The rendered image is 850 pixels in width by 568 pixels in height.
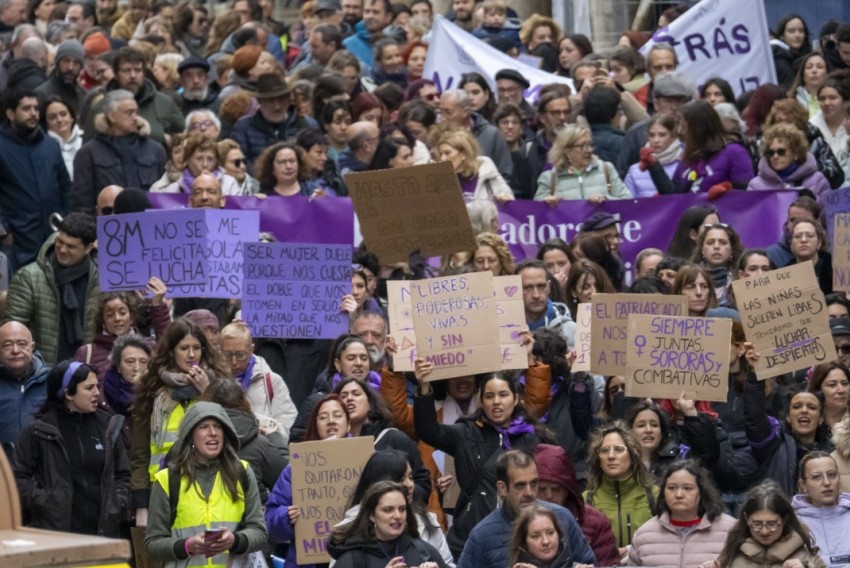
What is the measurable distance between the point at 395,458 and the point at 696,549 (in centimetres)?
150

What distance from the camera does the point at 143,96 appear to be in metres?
19.3

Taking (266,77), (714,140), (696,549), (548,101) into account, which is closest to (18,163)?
(266,77)

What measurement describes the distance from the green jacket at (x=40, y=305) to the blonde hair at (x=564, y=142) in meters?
3.61

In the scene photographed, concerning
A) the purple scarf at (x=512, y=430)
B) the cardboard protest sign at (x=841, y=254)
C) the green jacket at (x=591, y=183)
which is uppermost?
the green jacket at (x=591, y=183)

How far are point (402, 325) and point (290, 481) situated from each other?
1.71 meters

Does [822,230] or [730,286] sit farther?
[822,230]

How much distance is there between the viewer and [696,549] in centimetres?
1152

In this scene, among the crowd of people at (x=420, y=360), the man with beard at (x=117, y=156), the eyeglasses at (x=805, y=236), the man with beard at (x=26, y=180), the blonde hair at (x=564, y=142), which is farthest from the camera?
the man with beard at (x=26, y=180)

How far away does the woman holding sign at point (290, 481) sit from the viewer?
1198 centimetres

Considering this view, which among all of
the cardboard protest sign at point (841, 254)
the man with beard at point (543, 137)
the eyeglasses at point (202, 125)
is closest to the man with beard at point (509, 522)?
the cardboard protest sign at point (841, 254)

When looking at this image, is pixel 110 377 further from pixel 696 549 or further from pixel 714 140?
pixel 714 140

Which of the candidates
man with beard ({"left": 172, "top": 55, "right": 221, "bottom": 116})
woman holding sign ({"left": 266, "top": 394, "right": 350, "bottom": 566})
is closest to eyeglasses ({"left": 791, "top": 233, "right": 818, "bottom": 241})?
woman holding sign ({"left": 266, "top": 394, "right": 350, "bottom": 566})

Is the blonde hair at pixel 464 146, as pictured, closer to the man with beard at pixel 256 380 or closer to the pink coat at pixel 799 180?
the pink coat at pixel 799 180

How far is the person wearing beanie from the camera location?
463 inches
